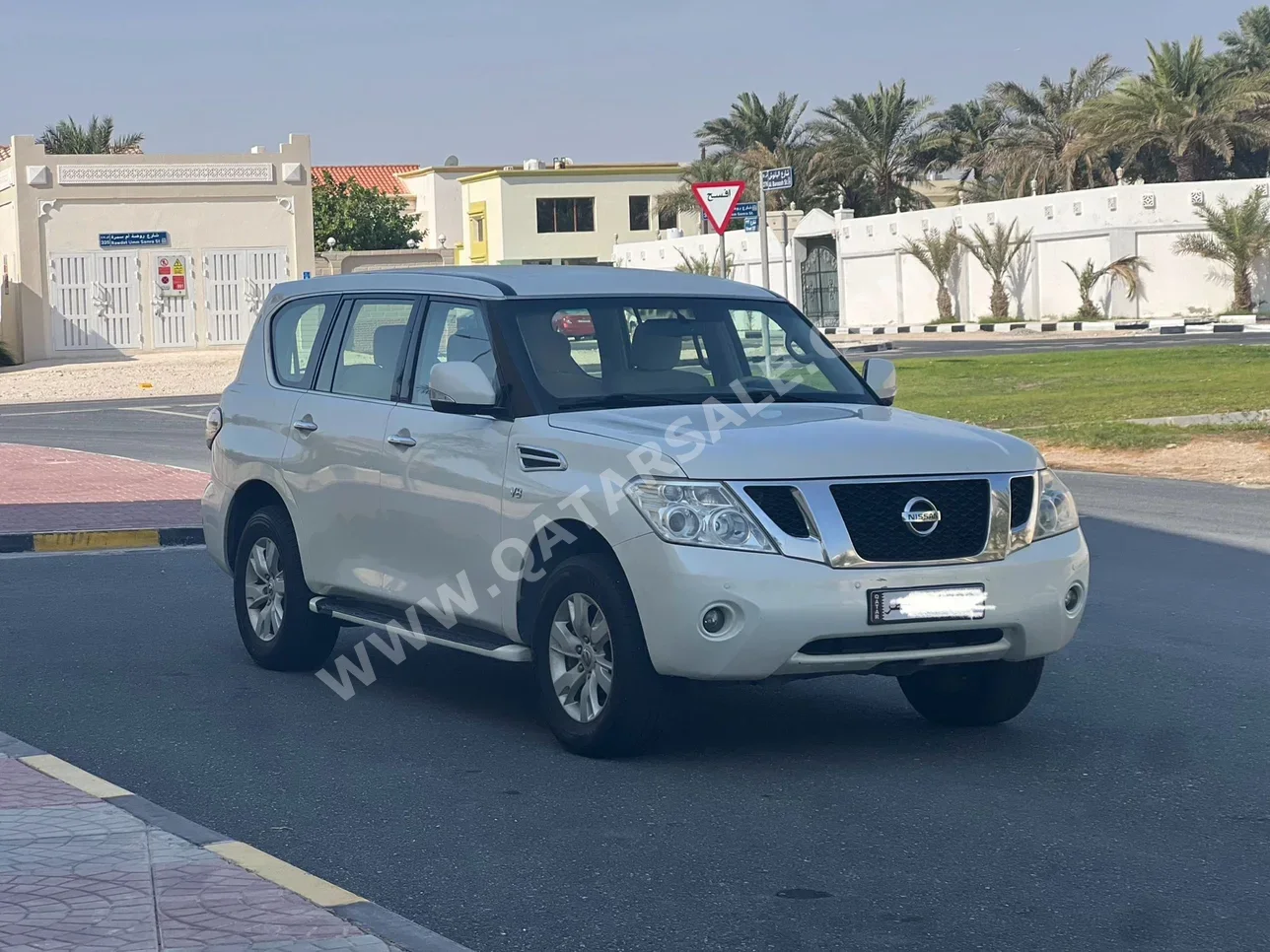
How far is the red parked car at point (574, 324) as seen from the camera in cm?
747

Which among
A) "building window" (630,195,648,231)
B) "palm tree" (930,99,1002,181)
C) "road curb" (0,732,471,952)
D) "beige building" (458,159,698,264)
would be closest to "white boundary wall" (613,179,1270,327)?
"palm tree" (930,99,1002,181)

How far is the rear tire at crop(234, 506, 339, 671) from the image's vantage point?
8430mm

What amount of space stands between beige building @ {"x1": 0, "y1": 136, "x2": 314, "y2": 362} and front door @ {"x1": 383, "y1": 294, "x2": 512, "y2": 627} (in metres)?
39.9

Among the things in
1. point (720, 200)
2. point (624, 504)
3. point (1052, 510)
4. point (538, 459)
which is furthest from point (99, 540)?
point (720, 200)

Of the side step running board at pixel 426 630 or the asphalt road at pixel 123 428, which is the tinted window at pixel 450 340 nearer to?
the side step running board at pixel 426 630

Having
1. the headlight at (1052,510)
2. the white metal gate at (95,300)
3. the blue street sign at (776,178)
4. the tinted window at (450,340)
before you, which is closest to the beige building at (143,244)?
the white metal gate at (95,300)

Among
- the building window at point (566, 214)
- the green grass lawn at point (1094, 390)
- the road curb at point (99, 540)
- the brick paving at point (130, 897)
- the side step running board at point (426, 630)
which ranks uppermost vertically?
the building window at point (566, 214)

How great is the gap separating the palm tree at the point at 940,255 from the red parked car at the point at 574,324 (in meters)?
45.5

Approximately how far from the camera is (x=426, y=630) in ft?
24.7

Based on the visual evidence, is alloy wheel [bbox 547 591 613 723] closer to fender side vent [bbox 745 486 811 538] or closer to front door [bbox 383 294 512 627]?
front door [bbox 383 294 512 627]

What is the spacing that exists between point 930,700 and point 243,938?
141 inches

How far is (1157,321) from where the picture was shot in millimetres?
45469

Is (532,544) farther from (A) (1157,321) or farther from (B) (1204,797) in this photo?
(A) (1157,321)

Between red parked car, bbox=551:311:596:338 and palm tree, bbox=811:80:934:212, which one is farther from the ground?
palm tree, bbox=811:80:934:212
